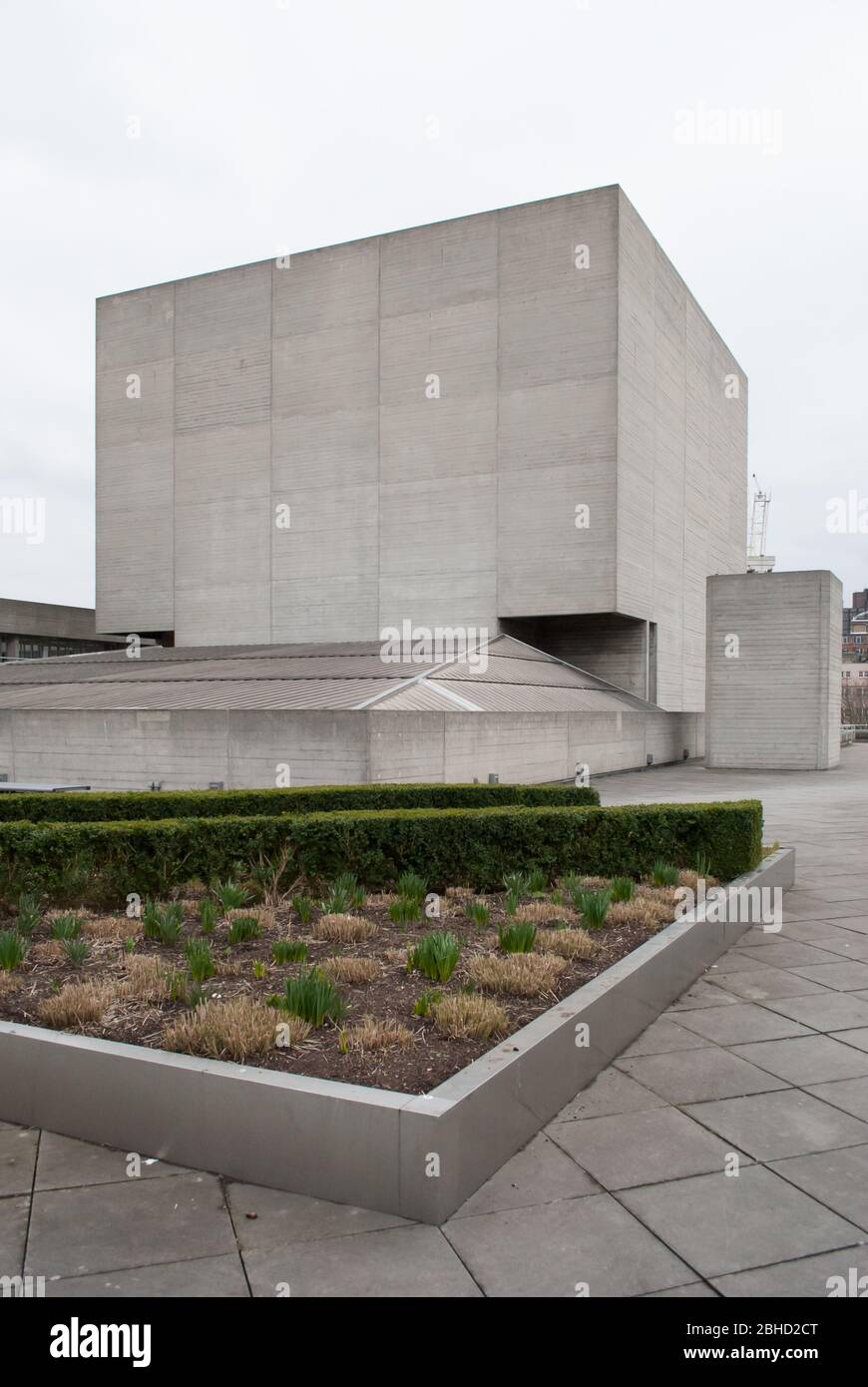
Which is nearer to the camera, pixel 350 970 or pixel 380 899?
pixel 350 970

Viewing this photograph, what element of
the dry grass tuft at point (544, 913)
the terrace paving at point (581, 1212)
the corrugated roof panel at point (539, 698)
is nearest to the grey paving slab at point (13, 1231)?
the terrace paving at point (581, 1212)

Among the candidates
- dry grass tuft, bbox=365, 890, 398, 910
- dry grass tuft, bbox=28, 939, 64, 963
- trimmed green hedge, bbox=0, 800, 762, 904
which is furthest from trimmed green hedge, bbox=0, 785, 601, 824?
dry grass tuft, bbox=28, 939, 64, 963

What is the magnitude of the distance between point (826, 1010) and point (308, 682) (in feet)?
45.3

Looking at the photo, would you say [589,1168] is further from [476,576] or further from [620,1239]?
[476,576]

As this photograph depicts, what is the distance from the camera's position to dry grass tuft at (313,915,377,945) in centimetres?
611

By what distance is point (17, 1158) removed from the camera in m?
3.89

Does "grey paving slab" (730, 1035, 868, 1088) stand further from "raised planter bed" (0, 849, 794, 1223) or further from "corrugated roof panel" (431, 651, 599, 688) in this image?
"corrugated roof panel" (431, 651, 599, 688)

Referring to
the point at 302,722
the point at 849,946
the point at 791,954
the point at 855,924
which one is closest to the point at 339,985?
the point at 791,954

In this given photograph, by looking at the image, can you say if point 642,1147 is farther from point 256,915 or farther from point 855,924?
point 855,924

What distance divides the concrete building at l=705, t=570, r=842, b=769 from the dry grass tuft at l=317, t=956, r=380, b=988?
20.5 metres

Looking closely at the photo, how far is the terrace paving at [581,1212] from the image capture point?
10.1ft

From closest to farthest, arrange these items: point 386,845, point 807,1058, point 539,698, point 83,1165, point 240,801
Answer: point 83,1165, point 807,1058, point 386,845, point 240,801, point 539,698

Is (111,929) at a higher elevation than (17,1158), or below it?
higher
